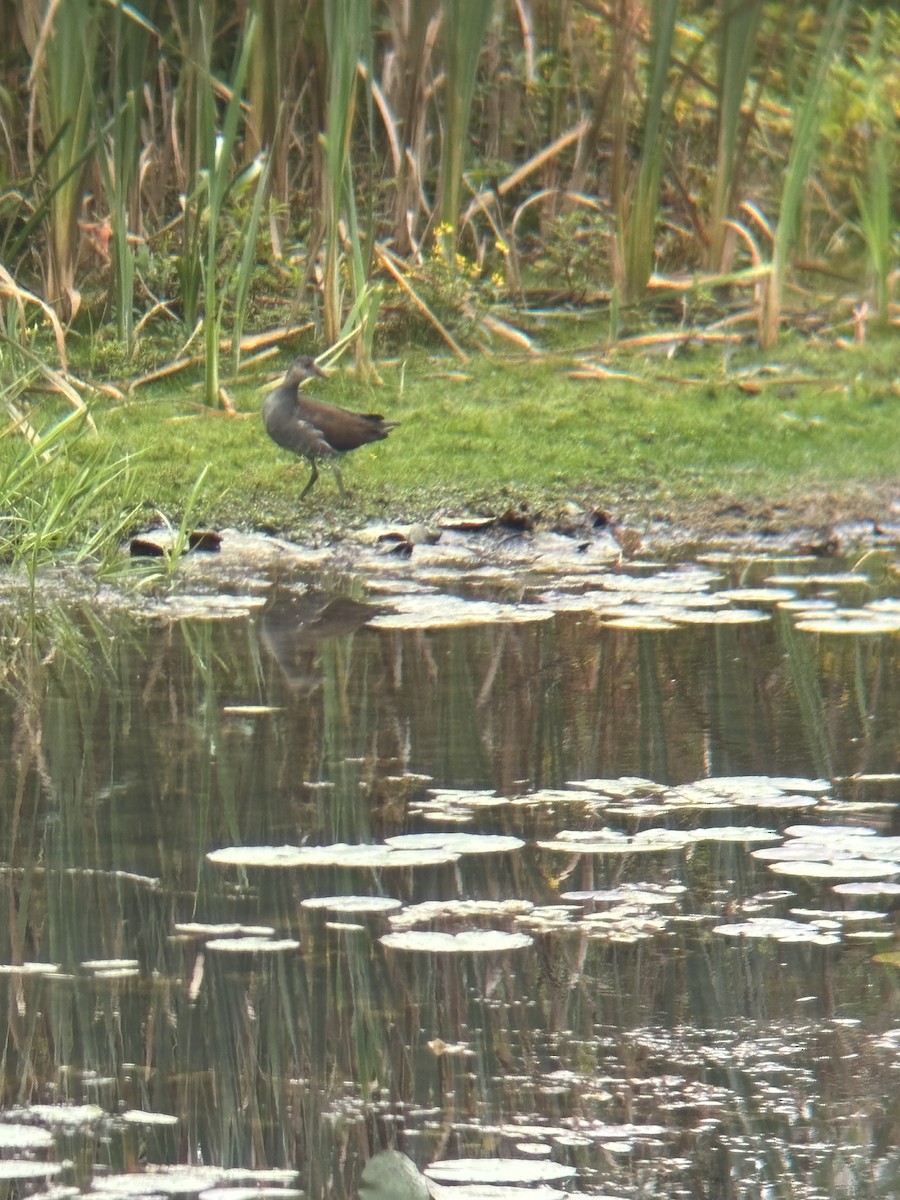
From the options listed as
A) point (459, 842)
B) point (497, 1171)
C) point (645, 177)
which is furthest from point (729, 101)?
point (497, 1171)

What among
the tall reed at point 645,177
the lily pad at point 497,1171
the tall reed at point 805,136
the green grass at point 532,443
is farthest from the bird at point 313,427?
the lily pad at point 497,1171

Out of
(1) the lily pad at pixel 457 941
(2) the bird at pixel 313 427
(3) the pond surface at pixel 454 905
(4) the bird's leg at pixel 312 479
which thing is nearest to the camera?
(3) the pond surface at pixel 454 905

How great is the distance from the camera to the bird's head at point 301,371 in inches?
301

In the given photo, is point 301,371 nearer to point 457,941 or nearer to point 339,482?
point 339,482

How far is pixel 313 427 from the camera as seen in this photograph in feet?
23.9

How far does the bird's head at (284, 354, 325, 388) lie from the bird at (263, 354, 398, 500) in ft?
0.12

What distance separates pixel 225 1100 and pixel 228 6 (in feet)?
30.6

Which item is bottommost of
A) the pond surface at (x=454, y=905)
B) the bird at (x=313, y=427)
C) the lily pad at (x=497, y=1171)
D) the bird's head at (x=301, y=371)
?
the lily pad at (x=497, y=1171)

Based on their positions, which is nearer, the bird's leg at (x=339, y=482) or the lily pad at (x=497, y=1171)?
the lily pad at (x=497, y=1171)

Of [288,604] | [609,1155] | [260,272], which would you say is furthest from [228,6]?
[609,1155]

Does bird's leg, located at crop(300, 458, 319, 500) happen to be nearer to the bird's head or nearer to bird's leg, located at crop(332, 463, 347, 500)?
bird's leg, located at crop(332, 463, 347, 500)

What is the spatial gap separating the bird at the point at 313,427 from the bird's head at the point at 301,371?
0.04 metres

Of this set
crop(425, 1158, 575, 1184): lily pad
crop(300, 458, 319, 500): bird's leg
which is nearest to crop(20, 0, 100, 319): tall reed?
crop(300, 458, 319, 500): bird's leg

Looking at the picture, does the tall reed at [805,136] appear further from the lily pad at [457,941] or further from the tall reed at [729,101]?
the lily pad at [457,941]
